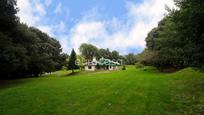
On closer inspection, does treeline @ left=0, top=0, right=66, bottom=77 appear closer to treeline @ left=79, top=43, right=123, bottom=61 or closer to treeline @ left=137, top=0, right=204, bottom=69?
treeline @ left=137, top=0, right=204, bottom=69

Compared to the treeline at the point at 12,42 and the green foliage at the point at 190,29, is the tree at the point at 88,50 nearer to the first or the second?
the treeline at the point at 12,42

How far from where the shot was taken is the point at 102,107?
11203mm

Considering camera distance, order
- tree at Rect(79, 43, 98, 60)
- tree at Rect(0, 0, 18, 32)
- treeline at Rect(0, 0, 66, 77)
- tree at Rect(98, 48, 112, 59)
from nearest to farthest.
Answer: treeline at Rect(0, 0, 66, 77) → tree at Rect(0, 0, 18, 32) → tree at Rect(79, 43, 98, 60) → tree at Rect(98, 48, 112, 59)

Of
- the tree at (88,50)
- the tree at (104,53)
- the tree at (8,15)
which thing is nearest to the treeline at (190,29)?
the tree at (8,15)

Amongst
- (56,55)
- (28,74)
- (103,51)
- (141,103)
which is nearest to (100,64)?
(56,55)

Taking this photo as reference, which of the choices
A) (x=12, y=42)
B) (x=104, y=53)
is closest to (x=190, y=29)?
(x=12, y=42)

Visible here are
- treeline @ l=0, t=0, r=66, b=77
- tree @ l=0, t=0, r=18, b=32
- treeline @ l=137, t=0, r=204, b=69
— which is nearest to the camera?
treeline @ l=137, t=0, r=204, b=69

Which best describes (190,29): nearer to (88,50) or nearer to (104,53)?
(88,50)

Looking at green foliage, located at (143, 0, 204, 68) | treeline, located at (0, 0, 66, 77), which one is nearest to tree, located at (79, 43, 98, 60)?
treeline, located at (0, 0, 66, 77)

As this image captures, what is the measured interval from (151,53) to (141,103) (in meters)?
31.7

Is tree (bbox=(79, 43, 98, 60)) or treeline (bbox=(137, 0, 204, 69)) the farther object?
tree (bbox=(79, 43, 98, 60))

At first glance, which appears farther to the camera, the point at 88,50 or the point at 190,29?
the point at 88,50

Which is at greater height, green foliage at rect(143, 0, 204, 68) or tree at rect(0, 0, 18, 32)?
tree at rect(0, 0, 18, 32)

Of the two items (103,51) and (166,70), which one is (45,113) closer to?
(166,70)
